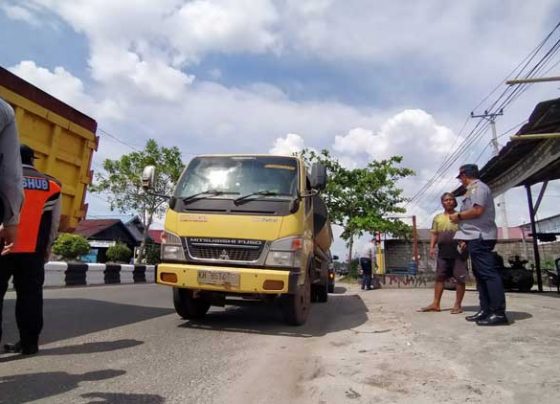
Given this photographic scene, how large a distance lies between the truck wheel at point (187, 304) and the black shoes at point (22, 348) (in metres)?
2.05

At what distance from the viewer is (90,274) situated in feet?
44.0

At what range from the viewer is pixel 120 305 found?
307 inches

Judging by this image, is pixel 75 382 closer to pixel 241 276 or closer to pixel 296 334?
pixel 241 276

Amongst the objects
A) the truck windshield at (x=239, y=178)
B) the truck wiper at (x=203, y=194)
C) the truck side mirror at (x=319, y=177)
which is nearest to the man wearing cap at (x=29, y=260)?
the truck wiper at (x=203, y=194)

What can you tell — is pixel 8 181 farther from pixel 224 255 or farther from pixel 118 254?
pixel 118 254

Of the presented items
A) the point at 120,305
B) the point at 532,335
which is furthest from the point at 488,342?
the point at 120,305

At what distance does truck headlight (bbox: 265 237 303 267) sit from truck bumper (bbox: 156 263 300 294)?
91 millimetres

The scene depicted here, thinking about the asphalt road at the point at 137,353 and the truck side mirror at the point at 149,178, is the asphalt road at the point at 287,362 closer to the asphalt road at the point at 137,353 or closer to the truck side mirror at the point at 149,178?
the asphalt road at the point at 137,353

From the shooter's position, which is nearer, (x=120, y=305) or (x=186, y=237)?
(x=186, y=237)

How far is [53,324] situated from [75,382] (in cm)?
262

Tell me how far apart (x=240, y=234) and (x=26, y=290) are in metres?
2.23

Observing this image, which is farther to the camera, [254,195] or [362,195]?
[362,195]

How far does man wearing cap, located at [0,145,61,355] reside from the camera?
399 centimetres

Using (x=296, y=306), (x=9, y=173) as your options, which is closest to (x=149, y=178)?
(x=296, y=306)
